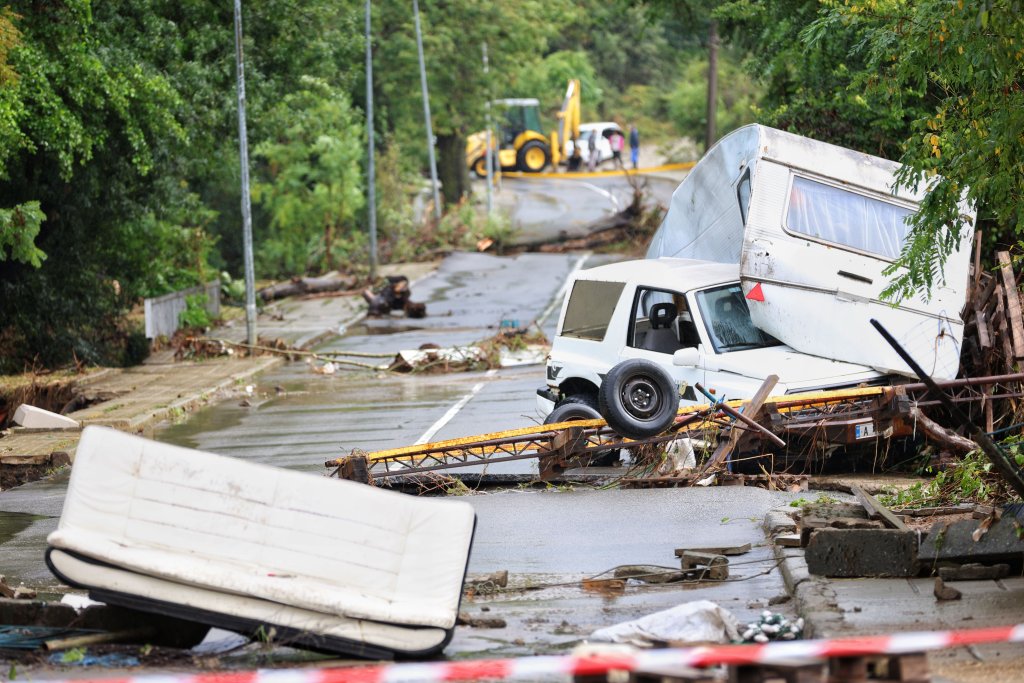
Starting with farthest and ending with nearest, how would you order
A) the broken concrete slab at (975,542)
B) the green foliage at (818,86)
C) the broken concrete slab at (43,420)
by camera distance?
the green foliage at (818,86) < the broken concrete slab at (43,420) < the broken concrete slab at (975,542)

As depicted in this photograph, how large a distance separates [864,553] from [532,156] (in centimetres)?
5729

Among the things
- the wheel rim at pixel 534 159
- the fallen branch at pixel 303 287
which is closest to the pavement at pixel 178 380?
the fallen branch at pixel 303 287

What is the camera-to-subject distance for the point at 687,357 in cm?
1229

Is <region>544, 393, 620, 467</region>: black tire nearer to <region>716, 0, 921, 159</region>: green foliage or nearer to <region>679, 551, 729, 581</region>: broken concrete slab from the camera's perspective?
<region>679, 551, 729, 581</region>: broken concrete slab

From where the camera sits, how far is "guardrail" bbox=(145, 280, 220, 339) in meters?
26.2

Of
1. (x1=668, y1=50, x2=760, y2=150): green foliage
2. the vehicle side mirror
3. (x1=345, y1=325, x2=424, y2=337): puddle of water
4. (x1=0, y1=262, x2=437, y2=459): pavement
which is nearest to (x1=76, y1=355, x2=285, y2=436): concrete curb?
(x1=0, y1=262, x2=437, y2=459): pavement

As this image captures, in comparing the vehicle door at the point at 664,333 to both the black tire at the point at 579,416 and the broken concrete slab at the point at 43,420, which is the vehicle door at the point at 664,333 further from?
the broken concrete slab at the point at 43,420

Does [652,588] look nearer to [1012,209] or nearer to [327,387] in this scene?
[1012,209]

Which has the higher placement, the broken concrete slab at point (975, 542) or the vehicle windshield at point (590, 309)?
the vehicle windshield at point (590, 309)

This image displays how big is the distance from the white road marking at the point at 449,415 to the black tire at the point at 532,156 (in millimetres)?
43047

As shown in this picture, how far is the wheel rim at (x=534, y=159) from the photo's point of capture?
211ft

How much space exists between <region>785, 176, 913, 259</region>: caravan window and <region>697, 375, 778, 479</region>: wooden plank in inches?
86.5

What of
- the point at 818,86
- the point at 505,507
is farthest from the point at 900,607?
the point at 818,86

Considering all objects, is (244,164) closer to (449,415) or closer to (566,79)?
(449,415)
